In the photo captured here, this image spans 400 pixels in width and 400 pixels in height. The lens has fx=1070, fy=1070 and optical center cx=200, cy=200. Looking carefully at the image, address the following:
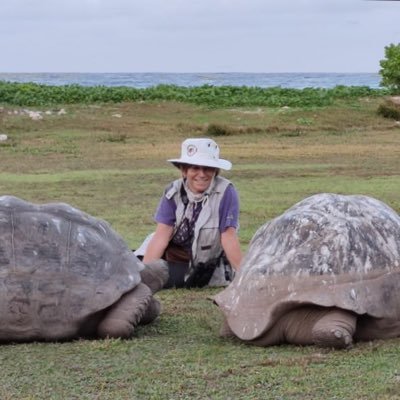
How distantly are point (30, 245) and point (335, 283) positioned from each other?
167 centimetres

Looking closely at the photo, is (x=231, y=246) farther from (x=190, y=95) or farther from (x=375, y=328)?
(x=190, y=95)

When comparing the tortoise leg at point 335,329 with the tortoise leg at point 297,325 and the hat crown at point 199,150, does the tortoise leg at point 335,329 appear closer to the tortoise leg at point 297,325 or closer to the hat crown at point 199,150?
the tortoise leg at point 297,325

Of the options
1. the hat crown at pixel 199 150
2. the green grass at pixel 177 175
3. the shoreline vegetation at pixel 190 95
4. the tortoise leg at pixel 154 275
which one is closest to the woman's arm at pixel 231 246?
the green grass at pixel 177 175

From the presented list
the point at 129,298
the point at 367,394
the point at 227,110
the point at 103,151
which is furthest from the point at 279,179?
the point at 227,110

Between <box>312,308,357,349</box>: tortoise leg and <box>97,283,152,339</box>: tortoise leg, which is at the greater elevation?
<box>312,308,357,349</box>: tortoise leg

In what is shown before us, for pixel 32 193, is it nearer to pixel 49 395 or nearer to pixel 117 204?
pixel 117 204

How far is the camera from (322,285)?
18.3 ft

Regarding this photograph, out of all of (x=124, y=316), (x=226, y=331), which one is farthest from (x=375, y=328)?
(x=124, y=316)

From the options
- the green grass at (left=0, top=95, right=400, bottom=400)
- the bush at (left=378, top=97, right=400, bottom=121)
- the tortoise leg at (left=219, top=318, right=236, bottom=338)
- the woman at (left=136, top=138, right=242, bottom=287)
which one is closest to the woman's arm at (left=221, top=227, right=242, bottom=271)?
the woman at (left=136, top=138, right=242, bottom=287)

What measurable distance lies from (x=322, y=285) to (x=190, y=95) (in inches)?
1177

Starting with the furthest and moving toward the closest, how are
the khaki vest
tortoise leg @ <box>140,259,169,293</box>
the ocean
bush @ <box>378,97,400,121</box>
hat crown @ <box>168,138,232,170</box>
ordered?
the ocean < bush @ <box>378,97,400,121</box> < the khaki vest < hat crown @ <box>168,138,232,170</box> < tortoise leg @ <box>140,259,169,293</box>

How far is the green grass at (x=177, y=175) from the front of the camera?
4.91 metres

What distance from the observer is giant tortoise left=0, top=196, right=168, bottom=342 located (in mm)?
5805
